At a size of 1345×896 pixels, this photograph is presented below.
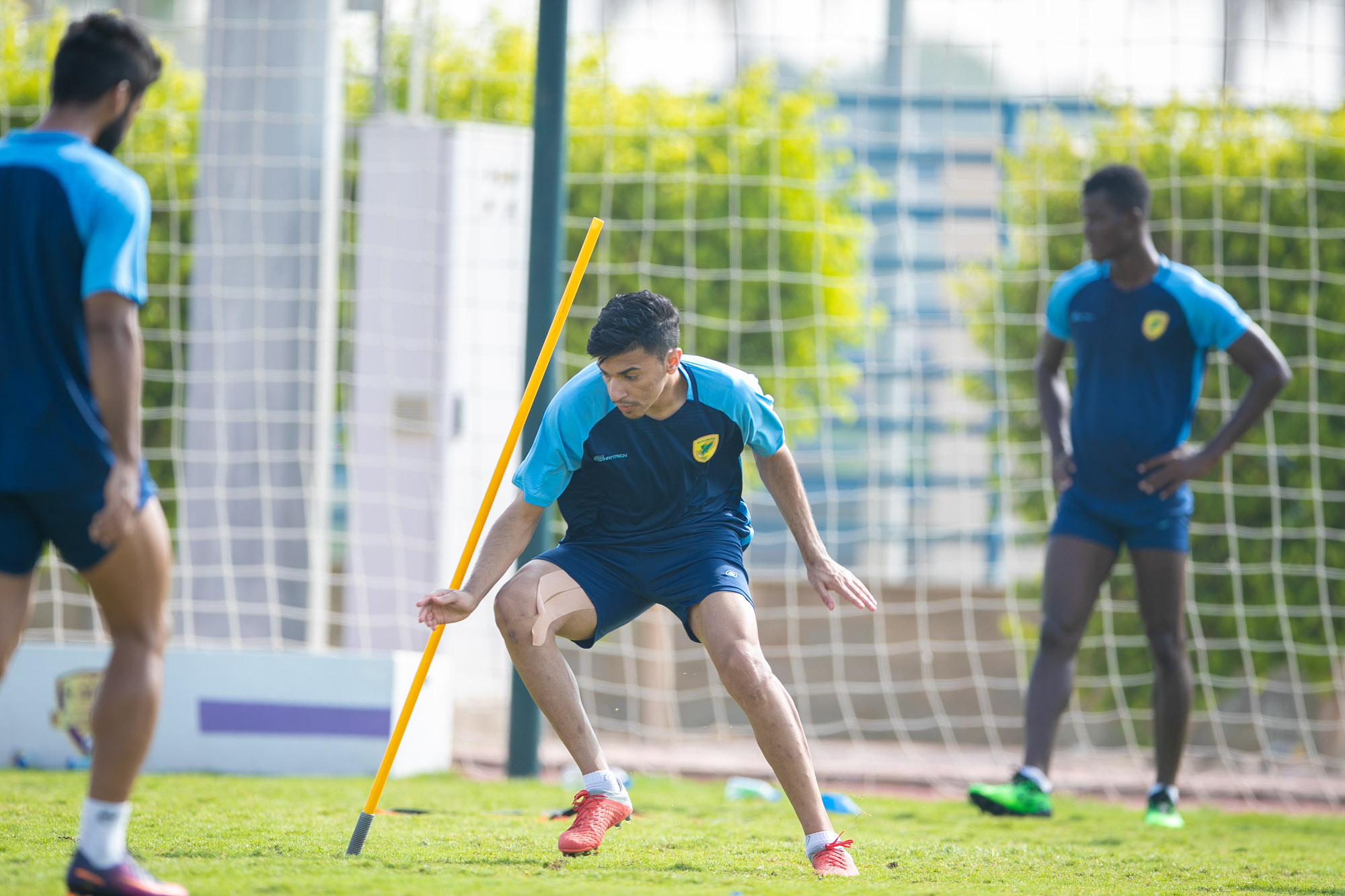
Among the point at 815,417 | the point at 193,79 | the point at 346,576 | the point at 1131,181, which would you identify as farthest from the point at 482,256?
the point at 193,79

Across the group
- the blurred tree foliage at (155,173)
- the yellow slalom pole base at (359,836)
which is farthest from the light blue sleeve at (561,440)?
the blurred tree foliage at (155,173)

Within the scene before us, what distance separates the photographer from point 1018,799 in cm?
444

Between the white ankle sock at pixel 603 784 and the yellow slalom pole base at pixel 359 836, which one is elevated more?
the white ankle sock at pixel 603 784

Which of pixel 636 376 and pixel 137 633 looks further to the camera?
pixel 636 376

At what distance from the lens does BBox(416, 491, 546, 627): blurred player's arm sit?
302 cm

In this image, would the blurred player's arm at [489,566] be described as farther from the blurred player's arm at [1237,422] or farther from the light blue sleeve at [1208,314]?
the light blue sleeve at [1208,314]

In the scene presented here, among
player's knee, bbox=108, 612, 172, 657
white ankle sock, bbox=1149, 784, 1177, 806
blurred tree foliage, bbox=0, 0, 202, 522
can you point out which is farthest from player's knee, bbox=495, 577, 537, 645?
blurred tree foliage, bbox=0, 0, 202, 522

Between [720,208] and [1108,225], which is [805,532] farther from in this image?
[720,208]

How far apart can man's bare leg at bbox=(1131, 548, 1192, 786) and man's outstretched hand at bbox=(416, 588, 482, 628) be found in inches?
103

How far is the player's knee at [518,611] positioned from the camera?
3180 millimetres

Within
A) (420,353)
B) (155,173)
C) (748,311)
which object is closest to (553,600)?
(420,353)

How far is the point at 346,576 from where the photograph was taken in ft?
21.7

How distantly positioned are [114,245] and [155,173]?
261 inches

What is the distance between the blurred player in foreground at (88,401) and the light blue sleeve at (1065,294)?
3.41 m
